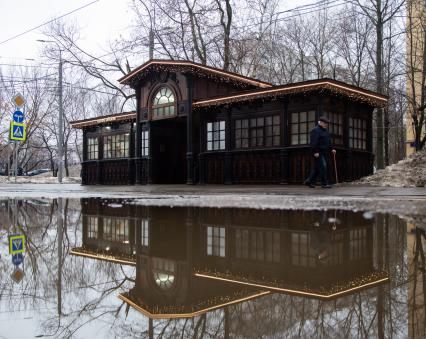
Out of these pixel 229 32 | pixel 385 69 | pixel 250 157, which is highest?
pixel 229 32

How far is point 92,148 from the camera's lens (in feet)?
86.1

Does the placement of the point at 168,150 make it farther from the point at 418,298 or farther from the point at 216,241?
the point at 418,298

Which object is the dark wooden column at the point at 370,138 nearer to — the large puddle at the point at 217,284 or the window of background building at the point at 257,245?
the large puddle at the point at 217,284

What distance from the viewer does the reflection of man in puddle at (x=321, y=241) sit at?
2641 millimetres

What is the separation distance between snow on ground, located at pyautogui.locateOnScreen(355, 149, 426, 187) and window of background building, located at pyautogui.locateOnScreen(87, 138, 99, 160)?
15.4m

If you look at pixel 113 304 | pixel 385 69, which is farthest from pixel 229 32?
pixel 113 304

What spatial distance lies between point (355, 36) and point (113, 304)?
34050 millimetres

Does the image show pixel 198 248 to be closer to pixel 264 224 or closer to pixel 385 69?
pixel 264 224

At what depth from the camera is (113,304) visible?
168 centimetres

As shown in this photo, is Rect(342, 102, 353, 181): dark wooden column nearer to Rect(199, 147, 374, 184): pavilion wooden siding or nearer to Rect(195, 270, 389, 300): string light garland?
Rect(199, 147, 374, 184): pavilion wooden siding

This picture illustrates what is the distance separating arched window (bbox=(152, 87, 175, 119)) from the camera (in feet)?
67.3

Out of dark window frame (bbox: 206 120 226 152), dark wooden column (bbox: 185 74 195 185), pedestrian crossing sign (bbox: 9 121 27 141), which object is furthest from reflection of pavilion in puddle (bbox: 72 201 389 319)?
pedestrian crossing sign (bbox: 9 121 27 141)

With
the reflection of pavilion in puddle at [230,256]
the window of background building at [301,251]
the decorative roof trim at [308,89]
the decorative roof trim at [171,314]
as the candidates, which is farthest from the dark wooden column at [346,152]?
the decorative roof trim at [171,314]

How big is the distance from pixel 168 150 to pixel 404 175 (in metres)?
11.4
